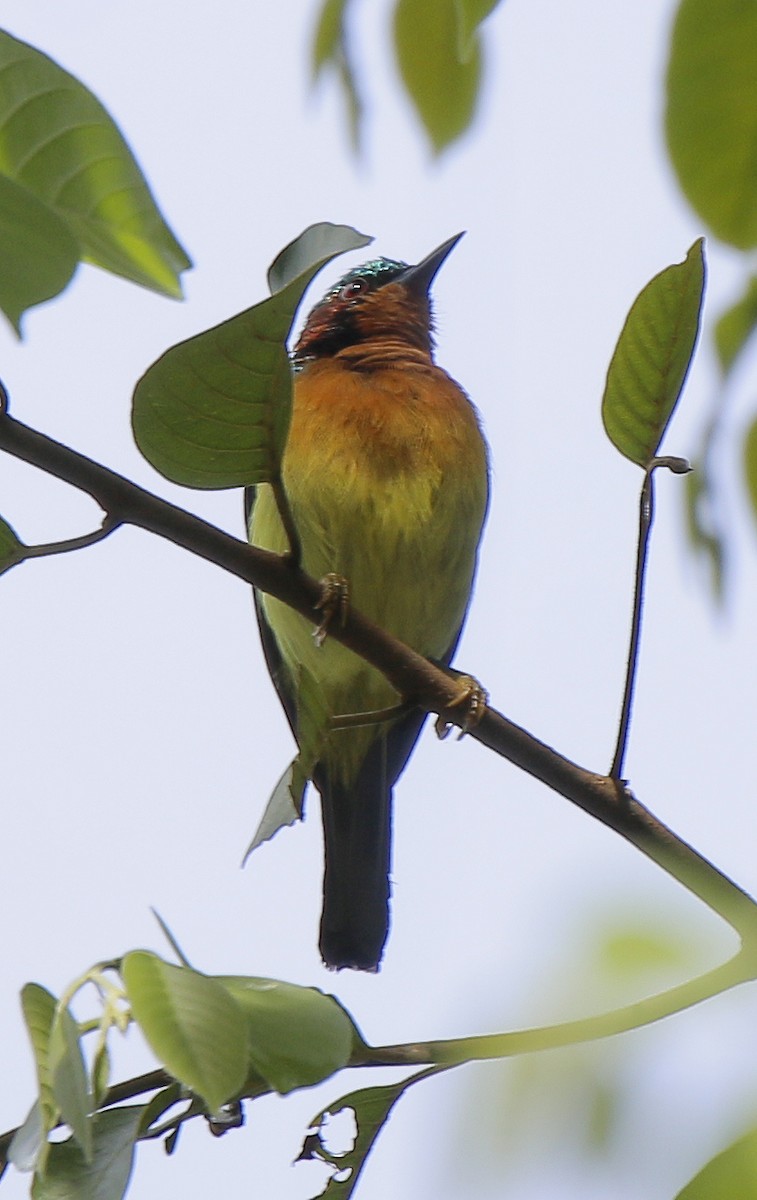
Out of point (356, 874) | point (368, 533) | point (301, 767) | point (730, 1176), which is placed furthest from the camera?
point (356, 874)

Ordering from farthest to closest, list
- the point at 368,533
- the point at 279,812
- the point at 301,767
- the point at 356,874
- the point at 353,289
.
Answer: the point at 353,289
the point at 356,874
the point at 368,533
the point at 279,812
the point at 301,767

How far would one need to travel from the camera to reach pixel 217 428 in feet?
3.87

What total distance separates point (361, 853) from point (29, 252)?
102 inches

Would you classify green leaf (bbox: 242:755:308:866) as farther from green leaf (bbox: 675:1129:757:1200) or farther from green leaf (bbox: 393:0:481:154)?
green leaf (bbox: 675:1129:757:1200)

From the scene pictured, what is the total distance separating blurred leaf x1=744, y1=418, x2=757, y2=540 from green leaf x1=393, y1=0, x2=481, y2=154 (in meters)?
0.39

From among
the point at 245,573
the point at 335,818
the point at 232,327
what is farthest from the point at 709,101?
the point at 335,818

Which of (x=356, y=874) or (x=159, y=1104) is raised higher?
(x=159, y=1104)

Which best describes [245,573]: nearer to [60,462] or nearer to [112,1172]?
[60,462]

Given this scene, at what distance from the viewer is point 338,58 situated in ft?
4.33

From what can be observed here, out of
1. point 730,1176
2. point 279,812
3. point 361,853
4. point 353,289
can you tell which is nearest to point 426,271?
point 353,289

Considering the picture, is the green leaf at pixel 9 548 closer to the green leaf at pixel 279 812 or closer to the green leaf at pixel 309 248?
the green leaf at pixel 309 248

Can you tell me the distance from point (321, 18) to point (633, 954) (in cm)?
91

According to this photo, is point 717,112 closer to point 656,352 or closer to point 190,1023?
point 656,352

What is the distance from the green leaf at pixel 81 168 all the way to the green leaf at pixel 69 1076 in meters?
0.50
